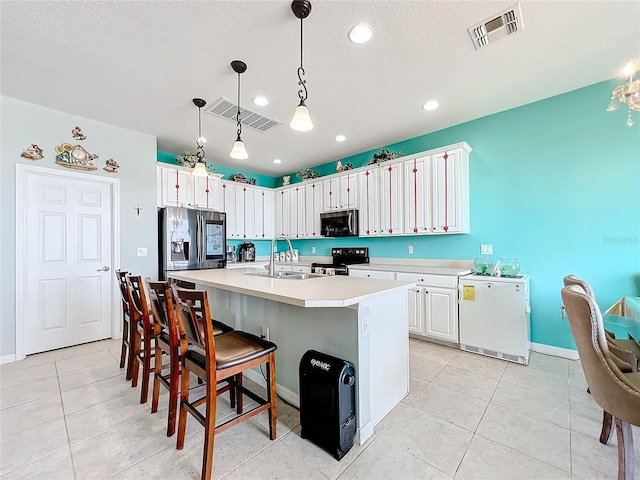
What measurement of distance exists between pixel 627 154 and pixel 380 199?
2.53 meters

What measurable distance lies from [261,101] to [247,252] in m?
3.10

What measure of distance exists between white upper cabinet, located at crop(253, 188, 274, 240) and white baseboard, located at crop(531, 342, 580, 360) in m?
4.58

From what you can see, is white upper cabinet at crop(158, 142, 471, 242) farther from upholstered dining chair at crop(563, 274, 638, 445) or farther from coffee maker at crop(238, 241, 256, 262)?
upholstered dining chair at crop(563, 274, 638, 445)

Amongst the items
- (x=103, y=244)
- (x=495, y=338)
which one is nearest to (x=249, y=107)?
(x=103, y=244)

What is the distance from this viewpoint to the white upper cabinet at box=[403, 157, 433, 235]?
360cm

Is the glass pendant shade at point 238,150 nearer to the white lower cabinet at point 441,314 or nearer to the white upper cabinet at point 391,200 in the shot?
the white upper cabinet at point 391,200

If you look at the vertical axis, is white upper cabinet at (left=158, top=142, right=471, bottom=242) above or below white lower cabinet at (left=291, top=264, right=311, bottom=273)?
above

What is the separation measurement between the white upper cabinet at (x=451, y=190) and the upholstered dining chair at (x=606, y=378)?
7.20 ft

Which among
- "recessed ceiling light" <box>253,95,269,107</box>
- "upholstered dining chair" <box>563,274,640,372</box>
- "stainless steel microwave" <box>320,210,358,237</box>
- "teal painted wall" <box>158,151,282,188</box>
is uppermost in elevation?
"recessed ceiling light" <box>253,95,269,107</box>

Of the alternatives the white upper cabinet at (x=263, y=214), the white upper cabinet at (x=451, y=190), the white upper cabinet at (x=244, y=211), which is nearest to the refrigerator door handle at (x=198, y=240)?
the white upper cabinet at (x=244, y=211)

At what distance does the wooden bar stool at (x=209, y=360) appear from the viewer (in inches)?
55.3

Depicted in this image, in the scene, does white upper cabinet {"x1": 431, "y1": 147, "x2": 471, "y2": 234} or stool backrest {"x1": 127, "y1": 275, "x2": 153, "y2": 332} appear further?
white upper cabinet {"x1": 431, "y1": 147, "x2": 471, "y2": 234}

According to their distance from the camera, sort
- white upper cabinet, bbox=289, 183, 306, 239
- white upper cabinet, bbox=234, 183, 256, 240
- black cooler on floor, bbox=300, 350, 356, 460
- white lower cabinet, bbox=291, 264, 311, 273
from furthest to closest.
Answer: white upper cabinet, bbox=289, 183, 306, 239
white upper cabinet, bbox=234, 183, 256, 240
white lower cabinet, bbox=291, 264, 311, 273
black cooler on floor, bbox=300, 350, 356, 460

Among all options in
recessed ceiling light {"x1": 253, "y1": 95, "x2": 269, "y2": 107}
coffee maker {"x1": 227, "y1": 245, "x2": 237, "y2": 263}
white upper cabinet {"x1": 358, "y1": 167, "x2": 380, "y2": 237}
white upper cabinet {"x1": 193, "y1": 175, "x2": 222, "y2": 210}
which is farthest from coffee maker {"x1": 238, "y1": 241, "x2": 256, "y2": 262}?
recessed ceiling light {"x1": 253, "y1": 95, "x2": 269, "y2": 107}
